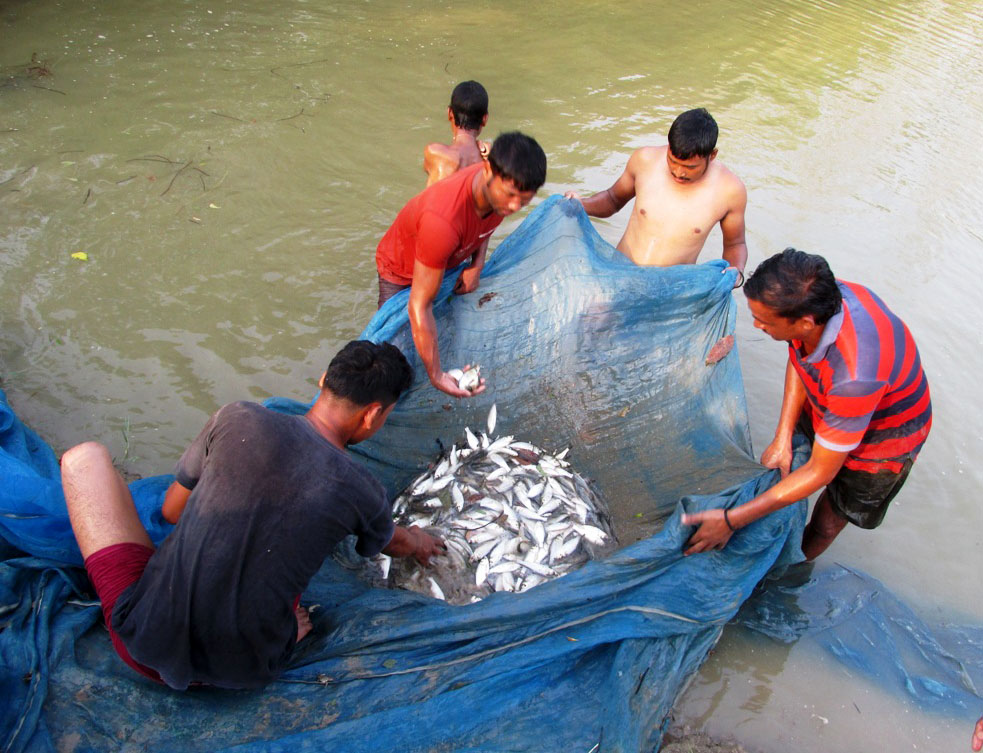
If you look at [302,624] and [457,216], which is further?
[457,216]

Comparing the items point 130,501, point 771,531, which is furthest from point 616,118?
point 130,501

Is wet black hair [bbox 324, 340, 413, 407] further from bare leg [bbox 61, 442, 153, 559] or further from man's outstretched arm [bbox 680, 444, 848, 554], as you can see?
man's outstretched arm [bbox 680, 444, 848, 554]

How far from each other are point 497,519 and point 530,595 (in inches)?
31.7

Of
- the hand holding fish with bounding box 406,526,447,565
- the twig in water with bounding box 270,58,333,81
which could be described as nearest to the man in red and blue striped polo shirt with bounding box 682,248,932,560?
the hand holding fish with bounding box 406,526,447,565

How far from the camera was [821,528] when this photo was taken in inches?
148

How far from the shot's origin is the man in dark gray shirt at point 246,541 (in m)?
2.20

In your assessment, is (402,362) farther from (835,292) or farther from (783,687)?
(783,687)

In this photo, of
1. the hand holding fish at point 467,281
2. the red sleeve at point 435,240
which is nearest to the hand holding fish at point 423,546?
the red sleeve at point 435,240

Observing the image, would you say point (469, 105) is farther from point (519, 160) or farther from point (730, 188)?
point (730, 188)

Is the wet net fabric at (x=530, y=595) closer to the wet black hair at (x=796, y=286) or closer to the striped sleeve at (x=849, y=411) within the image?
the striped sleeve at (x=849, y=411)

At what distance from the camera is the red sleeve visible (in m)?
3.20

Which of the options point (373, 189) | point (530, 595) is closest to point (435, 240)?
point (530, 595)

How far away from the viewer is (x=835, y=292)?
8.86 feet

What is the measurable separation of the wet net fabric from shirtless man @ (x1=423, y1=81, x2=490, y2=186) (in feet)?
2.05
